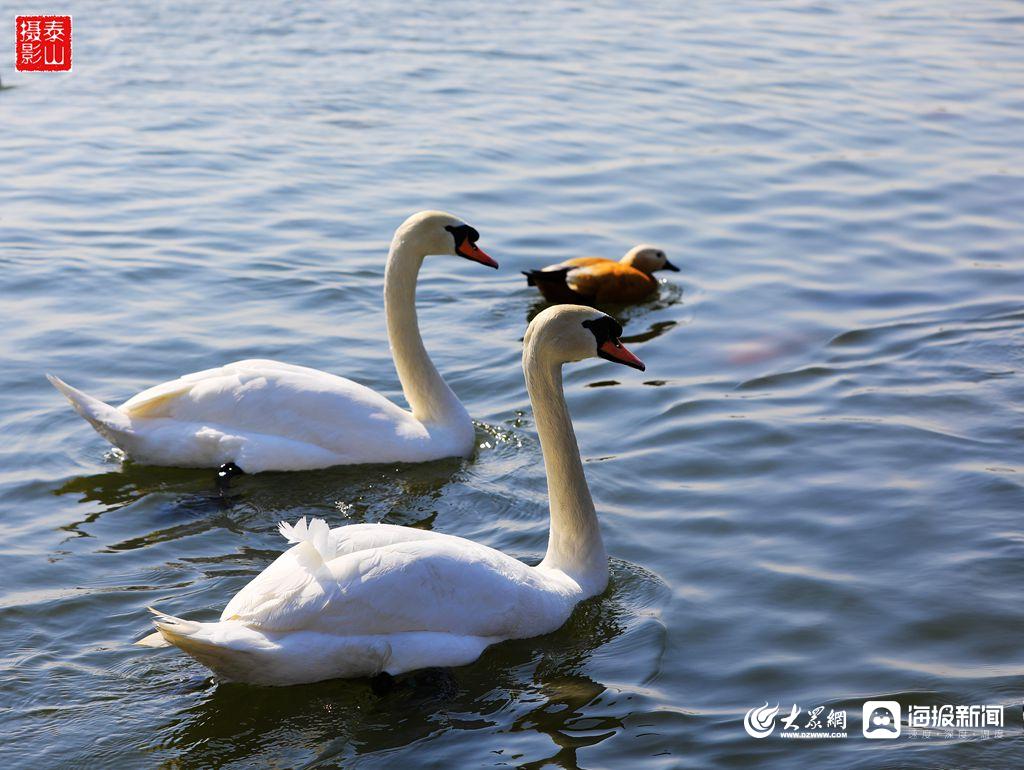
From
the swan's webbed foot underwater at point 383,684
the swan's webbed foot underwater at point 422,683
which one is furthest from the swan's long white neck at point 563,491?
the swan's webbed foot underwater at point 383,684

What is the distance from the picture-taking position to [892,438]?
7.61 m

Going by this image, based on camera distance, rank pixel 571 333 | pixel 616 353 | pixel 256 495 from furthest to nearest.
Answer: pixel 256 495 → pixel 616 353 → pixel 571 333

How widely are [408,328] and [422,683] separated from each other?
9.89 ft

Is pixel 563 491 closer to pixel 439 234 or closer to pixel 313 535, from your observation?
pixel 313 535

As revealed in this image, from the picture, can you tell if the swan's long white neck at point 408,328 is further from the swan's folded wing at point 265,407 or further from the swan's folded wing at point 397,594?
the swan's folded wing at point 397,594

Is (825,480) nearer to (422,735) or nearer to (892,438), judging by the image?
(892,438)

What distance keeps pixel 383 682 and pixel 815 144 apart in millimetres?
10507

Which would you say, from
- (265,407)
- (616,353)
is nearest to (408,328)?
(265,407)

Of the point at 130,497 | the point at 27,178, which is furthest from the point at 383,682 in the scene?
the point at 27,178

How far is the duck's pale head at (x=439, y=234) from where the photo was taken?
7.74m

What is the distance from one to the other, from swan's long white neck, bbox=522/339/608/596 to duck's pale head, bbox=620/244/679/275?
15.1 feet

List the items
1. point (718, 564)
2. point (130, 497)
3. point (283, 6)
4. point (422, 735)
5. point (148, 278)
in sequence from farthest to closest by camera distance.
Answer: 1. point (283, 6)
2. point (148, 278)
3. point (130, 497)
4. point (718, 564)
5. point (422, 735)

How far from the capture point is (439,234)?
7.79 m

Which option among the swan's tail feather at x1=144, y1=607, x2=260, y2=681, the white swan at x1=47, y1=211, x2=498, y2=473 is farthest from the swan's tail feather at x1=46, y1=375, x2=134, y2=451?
the swan's tail feather at x1=144, y1=607, x2=260, y2=681
